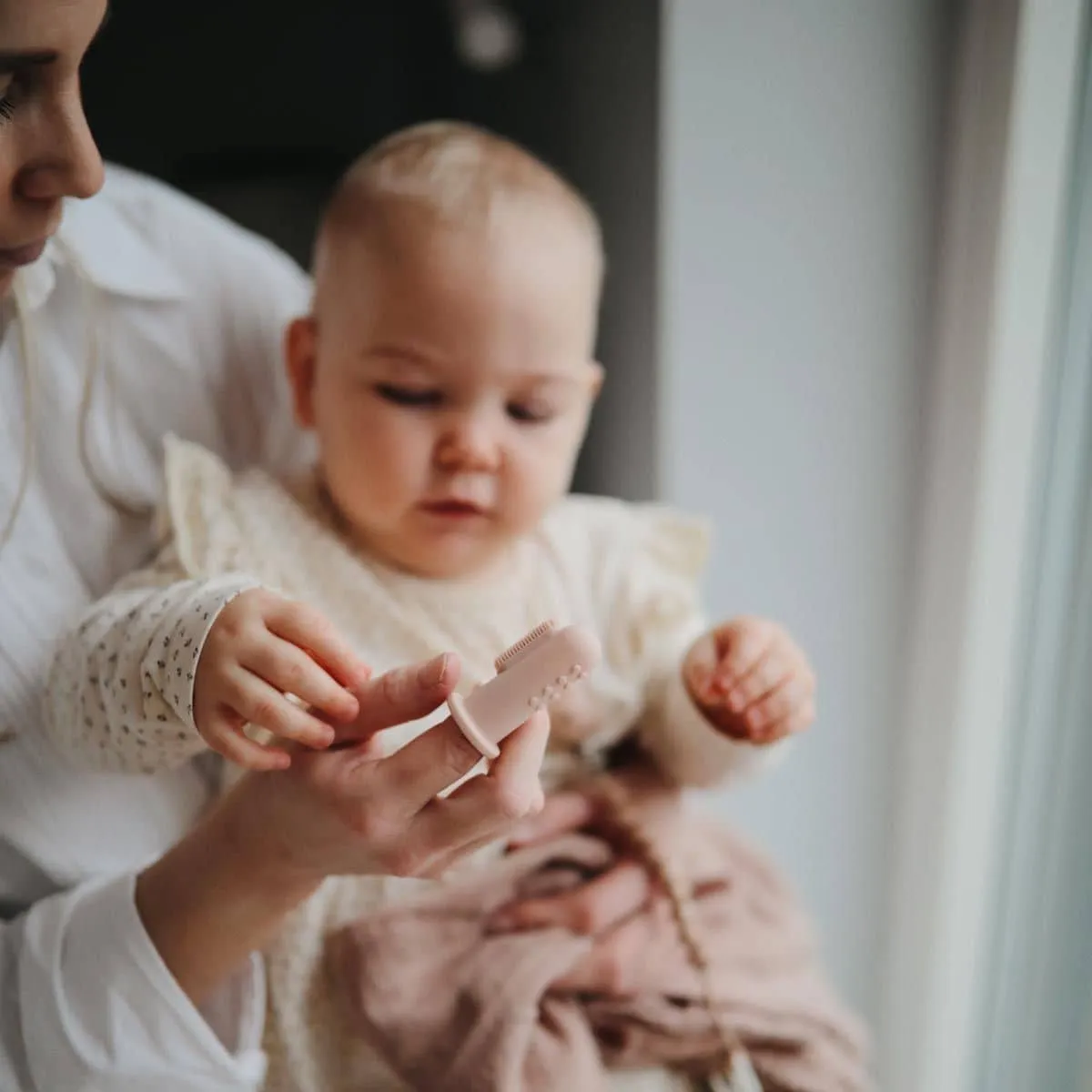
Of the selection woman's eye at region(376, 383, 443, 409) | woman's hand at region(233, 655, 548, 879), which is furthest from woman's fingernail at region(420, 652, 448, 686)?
woman's eye at region(376, 383, 443, 409)

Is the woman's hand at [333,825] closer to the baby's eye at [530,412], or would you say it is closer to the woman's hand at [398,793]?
the woman's hand at [398,793]

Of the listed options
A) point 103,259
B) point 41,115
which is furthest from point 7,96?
point 103,259

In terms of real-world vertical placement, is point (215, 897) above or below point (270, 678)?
below

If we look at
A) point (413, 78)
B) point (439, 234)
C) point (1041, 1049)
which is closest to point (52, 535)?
point (439, 234)

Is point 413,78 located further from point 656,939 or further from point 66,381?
point 656,939

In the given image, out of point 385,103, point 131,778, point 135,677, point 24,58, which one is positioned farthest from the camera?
point 385,103

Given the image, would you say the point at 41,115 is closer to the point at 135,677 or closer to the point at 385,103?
the point at 135,677

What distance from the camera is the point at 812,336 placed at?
0.92 m

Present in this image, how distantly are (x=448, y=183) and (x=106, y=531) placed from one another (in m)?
0.32

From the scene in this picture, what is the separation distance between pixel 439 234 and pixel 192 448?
22 centimetres

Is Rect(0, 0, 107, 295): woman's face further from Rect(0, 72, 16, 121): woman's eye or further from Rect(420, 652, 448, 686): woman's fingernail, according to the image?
Rect(420, 652, 448, 686): woman's fingernail

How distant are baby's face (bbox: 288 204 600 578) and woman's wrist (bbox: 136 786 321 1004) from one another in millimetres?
221

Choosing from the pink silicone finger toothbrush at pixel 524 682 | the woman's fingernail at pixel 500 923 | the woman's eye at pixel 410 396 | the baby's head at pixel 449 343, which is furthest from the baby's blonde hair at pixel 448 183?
the woman's fingernail at pixel 500 923

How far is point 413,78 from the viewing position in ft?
3.36
